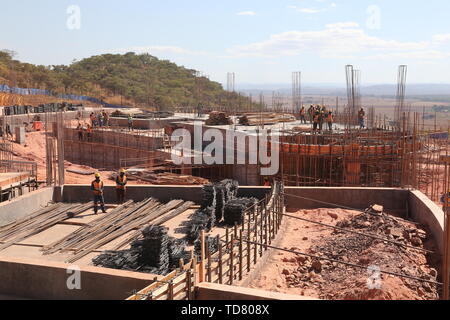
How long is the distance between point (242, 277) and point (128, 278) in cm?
194

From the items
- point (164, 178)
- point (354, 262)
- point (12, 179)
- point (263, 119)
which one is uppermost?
point (263, 119)

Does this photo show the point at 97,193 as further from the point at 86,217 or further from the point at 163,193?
the point at 163,193

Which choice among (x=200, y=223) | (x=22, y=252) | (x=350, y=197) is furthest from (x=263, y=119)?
(x=22, y=252)

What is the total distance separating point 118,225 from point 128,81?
6118cm

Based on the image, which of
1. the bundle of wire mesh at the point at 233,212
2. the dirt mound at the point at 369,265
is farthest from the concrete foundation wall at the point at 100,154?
the dirt mound at the point at 369,265

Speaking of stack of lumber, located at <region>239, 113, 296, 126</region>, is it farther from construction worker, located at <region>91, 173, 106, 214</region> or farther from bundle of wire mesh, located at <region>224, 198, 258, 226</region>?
bundle of wire mesh, located at <region>224, 198, 258, 226</region>

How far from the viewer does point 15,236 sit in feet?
32.7

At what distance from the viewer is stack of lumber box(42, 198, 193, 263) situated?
927 centimetres

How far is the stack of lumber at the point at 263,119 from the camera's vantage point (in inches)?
976

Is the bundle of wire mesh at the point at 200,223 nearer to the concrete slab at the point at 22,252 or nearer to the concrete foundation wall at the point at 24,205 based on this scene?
the concrete slab at the point at 22,252

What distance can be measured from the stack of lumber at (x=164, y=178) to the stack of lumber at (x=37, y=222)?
5896 mm

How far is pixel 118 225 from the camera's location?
1038cm

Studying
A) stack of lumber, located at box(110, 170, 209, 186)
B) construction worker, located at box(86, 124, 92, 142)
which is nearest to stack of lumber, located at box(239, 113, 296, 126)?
stack of lumber, located at box(110, 170, 209, 186)
